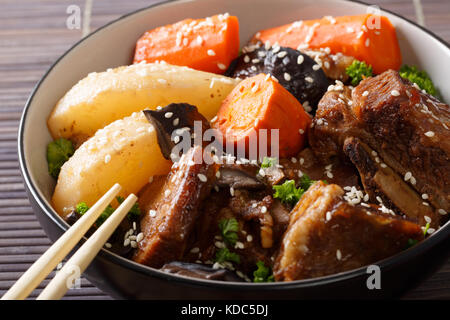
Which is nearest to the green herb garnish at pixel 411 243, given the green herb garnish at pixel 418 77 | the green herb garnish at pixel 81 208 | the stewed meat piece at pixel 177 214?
the stewed meat piece at pixel 177 214

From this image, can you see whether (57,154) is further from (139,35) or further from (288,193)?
(288,193)

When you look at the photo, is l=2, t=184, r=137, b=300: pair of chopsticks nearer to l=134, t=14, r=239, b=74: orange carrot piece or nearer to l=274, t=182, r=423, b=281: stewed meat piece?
l=274, t=182, r=423, b=281: stewed meat piece

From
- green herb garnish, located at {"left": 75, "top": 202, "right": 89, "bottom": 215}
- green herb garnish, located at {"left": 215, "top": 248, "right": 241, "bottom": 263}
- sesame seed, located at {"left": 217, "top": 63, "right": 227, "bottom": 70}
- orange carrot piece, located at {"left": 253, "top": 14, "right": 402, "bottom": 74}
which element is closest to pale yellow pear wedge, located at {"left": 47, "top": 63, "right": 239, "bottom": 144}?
sesame seed, located at {"left": 217, "top": 63, "right": 227, "bottom": 70}

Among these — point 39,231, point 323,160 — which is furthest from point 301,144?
point 39,231

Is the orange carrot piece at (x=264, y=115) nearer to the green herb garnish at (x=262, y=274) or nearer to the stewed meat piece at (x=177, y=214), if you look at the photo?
the stewed meat piece at (x=177, y=214)
